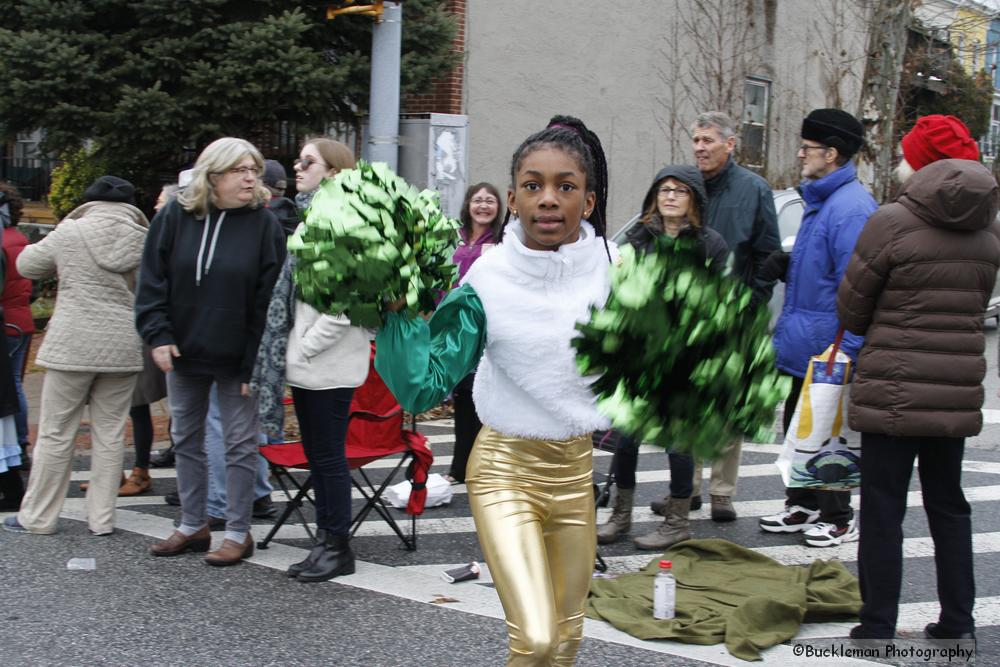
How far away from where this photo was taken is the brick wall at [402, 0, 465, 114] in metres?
15.2

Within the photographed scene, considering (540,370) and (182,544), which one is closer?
(540,370)

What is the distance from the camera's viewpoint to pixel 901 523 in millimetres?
4488

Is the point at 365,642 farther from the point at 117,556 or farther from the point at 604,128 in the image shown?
the point at 604,128

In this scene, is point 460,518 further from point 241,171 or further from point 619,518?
point 241,171

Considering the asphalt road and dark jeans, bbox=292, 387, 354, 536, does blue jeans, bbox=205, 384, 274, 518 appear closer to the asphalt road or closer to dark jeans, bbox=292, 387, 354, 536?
the asphalt road

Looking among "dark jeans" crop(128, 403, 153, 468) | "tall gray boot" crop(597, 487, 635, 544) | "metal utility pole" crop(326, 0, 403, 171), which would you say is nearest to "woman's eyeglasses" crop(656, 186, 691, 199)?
"tall gray boot" crop(597, 487, 635, 544)

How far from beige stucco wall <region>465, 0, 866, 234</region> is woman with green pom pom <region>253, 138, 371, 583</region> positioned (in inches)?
416

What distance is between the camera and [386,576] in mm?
5680

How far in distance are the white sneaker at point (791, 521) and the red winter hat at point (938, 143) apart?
2.64 meters

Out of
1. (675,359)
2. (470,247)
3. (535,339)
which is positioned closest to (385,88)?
(470,247)

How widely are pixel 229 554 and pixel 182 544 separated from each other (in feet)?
1.08

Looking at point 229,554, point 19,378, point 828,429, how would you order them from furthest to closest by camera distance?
1. point 19,378
2. point 229,554
3. point 828,429

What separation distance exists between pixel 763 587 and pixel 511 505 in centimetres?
249

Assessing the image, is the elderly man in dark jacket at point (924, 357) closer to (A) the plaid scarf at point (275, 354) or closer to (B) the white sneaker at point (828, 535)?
(B) the white sneaker at point (828, 535)
